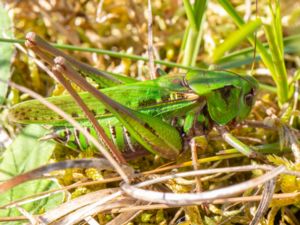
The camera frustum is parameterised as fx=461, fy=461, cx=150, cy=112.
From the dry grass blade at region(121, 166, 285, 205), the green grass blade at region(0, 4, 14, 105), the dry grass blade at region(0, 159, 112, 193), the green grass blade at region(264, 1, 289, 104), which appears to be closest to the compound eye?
the green grass blade at region(264, 1, 289, 104)

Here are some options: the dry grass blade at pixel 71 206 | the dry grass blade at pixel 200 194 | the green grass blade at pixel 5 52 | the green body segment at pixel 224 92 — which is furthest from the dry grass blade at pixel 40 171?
the green grass blade at pixel 5 52

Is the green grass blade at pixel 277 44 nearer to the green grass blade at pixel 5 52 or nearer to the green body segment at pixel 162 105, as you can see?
the green body segment at pixel 162 105

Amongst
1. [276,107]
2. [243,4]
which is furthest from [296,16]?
[276,107]

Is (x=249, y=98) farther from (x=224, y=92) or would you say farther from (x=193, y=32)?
(x=193, y=32)

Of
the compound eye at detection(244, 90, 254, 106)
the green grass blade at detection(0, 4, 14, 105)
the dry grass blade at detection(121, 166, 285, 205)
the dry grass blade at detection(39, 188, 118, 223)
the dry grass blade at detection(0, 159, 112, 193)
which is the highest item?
the green grass blade at detection(0, 4, 14, 105)

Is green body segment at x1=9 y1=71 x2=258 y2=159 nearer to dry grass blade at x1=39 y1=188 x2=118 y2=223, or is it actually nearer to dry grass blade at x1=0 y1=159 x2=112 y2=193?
dry grass blade at x1=39 y1=188 x2=118 y2=223

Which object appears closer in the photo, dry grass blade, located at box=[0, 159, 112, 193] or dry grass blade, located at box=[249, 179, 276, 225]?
dry grass blade, located at box=[0, 159, 112, 193]

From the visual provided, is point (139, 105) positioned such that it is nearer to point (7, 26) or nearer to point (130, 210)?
point (130, 210)
